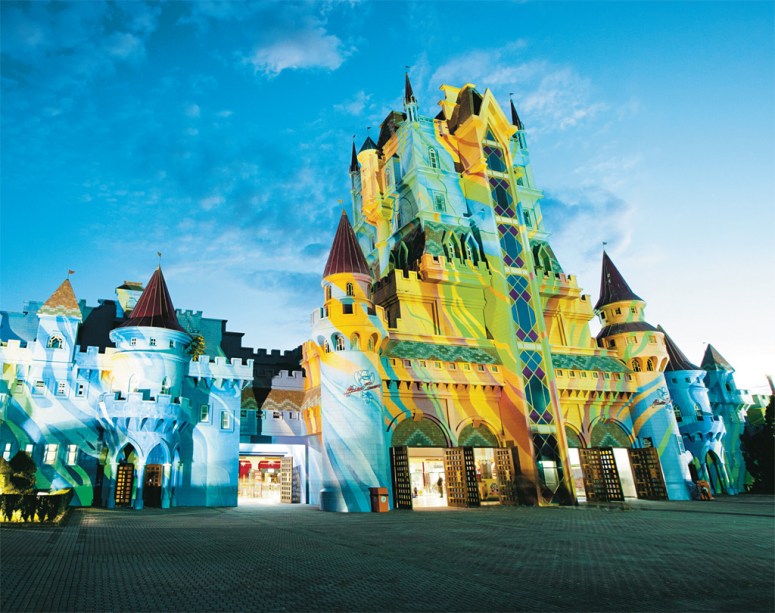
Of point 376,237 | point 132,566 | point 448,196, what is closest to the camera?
point 132,566

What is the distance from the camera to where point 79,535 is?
14883 mm

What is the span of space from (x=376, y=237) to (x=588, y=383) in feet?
68.7

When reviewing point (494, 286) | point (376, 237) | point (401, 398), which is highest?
point (376, 237)

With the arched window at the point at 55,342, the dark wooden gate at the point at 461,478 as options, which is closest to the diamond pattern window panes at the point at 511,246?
the dark wooden gate at the point at 461,478

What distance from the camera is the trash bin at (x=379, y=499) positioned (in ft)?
89.8

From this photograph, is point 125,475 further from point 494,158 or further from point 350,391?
point 494,158

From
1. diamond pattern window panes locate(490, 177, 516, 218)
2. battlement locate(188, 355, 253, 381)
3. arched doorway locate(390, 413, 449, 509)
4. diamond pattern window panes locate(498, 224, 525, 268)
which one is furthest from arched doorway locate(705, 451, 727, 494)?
battlement locate(188, 355, 253, 381)

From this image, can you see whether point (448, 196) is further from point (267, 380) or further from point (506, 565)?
point (506, 565)

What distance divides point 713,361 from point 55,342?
183ft

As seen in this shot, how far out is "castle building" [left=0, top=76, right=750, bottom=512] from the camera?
1161 inches

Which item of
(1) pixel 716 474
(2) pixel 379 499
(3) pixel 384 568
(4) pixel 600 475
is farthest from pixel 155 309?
(1) pixel 716 474

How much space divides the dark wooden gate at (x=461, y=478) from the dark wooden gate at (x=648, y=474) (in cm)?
1497

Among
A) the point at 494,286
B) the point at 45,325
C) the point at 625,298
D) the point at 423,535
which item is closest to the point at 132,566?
the point at 423,535

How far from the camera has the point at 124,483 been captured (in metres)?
30.1
